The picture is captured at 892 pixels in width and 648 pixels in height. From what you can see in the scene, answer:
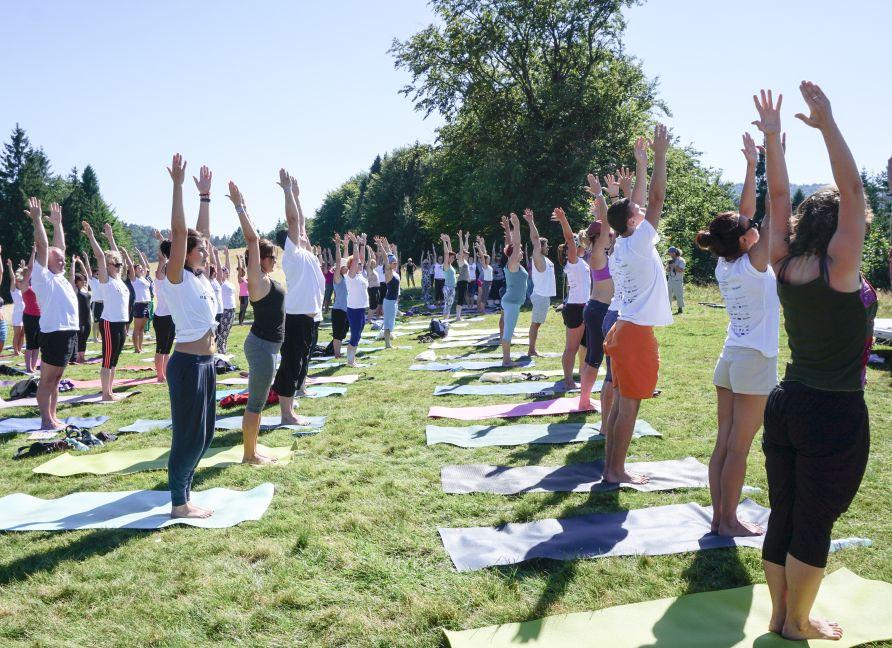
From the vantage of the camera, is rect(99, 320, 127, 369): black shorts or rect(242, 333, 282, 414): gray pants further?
rect(99, 320, 127, 369): black shorts

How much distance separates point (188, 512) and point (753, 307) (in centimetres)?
417

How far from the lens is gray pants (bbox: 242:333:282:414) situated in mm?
5898

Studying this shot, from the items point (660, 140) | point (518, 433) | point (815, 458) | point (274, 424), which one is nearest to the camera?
point (815, 458)

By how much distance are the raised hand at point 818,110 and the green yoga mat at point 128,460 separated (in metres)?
5.04

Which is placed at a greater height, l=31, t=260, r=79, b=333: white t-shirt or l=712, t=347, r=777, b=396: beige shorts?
l=31, t=260, r=79, b=333: white t-shirt

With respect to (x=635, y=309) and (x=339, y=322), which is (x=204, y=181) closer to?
(x=635, y=309)

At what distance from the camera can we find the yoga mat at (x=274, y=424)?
7207 millimetres

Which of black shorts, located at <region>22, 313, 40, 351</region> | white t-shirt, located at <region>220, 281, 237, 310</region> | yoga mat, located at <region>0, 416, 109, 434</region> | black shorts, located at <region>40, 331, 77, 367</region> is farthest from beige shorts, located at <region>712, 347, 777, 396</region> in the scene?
black shorts, located at <region>22, 313, 40, 351</region>

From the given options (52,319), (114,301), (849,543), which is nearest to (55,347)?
(52,319)

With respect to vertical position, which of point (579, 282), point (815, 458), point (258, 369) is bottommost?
point (815, 458)

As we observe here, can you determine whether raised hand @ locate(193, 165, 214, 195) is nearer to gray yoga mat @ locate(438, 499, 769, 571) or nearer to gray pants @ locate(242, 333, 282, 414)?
gray pants @ locate(242, 333, 282, 414)

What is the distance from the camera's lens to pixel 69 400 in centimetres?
958

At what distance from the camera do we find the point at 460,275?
70.3 feet

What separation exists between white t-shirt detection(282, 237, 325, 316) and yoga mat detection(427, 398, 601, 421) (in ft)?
6.53
